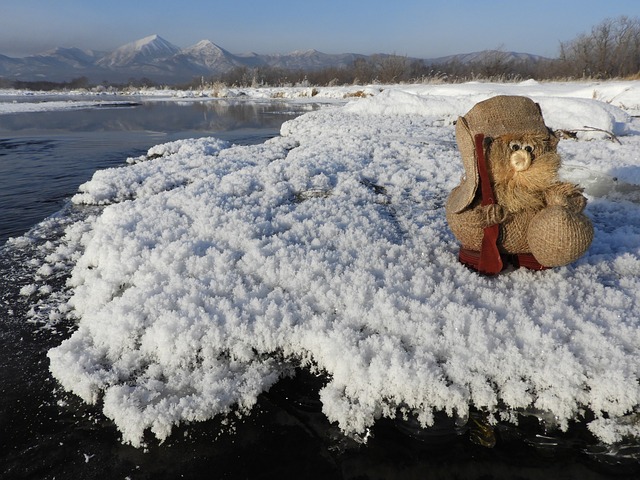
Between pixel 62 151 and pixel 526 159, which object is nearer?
pixel 526 159

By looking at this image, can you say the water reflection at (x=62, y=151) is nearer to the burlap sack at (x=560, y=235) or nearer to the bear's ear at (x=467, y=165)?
the bear's ear at (x=467, y=165)

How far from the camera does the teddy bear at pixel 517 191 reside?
80.0 inches

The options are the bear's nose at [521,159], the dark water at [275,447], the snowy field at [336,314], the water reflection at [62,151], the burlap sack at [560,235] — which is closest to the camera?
the dark water at [275,447]

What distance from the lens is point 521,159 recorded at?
2.13 meters

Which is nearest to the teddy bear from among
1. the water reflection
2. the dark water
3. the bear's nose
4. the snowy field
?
the bear's nose

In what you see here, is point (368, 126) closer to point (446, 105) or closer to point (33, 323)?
point (446, 105)

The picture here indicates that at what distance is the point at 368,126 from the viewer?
9.33 metres

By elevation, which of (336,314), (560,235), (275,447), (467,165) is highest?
(467,165)

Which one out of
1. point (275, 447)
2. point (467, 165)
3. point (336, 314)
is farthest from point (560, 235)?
point (275, 447)

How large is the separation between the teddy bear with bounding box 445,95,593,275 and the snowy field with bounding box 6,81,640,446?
316mm

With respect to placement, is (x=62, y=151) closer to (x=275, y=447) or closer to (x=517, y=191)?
(x=275, y=447)

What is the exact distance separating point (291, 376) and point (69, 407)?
3.53 ft

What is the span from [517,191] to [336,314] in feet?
4.25

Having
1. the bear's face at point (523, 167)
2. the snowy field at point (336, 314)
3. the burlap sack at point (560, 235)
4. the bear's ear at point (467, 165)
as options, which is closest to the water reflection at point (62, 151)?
the snowy field at point (336, 314)
